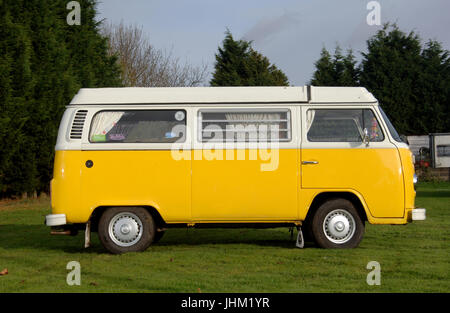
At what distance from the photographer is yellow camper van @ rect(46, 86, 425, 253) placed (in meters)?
9.89

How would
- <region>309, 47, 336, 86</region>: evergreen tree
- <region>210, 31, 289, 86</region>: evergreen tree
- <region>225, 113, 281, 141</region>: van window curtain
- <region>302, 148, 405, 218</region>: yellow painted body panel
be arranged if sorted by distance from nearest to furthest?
<region>302, 148, 405, 218</region>: yellow painted body panel → <region>225, 113, 281, 141</region>: van window curtain → <region>309, 47, 336, 86</region>: evergreen tree → <region>210, 31, 289, 86</region>: evergreen tree

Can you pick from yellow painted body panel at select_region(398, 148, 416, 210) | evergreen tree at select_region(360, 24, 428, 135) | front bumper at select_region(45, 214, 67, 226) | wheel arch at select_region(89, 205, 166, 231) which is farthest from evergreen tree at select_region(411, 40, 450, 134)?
front bumper at select_region(45, 214, 67, 226)

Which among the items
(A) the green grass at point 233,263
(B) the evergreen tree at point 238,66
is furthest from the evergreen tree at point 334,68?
(A) the green grass at point 233,263

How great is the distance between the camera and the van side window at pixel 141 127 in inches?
394

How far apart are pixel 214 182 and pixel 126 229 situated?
5.18ft

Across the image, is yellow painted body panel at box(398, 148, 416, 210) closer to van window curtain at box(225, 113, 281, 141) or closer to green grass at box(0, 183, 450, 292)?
green grass at box(0, 183, 450, 292)

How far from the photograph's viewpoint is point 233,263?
896 centimetres

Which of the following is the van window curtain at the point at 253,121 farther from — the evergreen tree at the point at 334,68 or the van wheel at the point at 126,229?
the evergreen tree at the point at 334,68

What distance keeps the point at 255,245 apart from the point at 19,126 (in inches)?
435

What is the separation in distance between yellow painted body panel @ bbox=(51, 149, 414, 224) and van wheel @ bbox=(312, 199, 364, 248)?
0.80ft

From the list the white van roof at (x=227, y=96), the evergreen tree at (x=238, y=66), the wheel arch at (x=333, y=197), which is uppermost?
the evergreen tree at (x=238, y=66)

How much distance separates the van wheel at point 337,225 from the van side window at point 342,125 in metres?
1.01
